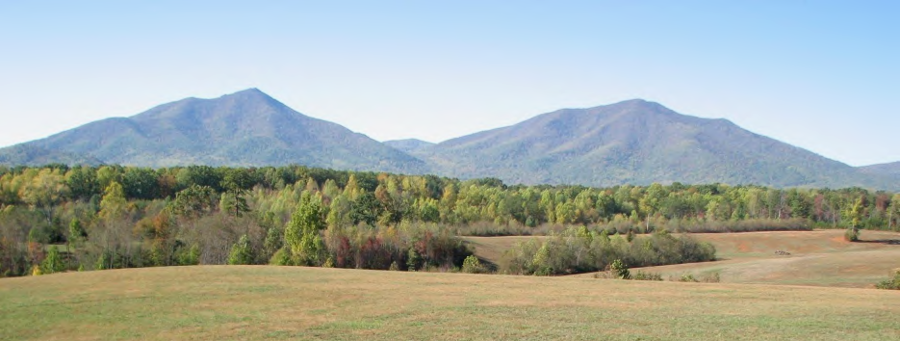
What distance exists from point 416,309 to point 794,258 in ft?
226

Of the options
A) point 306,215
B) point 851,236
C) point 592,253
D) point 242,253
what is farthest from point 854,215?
point 242,253

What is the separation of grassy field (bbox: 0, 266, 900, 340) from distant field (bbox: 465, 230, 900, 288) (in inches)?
1117

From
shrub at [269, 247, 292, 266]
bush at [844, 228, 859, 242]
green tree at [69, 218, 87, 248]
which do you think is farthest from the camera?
bush at [844, 228, 859, 242]

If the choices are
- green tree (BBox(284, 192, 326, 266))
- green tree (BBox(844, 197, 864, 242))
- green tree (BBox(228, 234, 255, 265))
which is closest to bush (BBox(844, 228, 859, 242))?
green tree (BBox(844, 197, 864, 242))

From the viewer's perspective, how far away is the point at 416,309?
113ft

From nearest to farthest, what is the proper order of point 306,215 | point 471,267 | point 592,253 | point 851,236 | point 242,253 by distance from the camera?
1. point 471,267
2. point 242,253
3. point 306,215
4. point 592,253
5. point 851,236

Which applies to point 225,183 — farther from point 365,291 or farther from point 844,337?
point 844,337

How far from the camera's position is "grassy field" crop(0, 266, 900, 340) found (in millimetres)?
28359

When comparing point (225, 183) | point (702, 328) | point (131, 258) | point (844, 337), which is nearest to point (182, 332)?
point (702, 328)

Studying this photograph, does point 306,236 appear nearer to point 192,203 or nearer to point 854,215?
point 192,203

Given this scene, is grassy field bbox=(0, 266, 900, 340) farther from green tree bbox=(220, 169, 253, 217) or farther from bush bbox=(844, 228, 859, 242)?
bush bbox=(844, 228, 859, 242)

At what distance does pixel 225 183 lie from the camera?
131 metres

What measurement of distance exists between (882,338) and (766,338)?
4064 millimetres

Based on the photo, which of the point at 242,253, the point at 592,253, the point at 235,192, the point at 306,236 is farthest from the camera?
the point at 235,192
